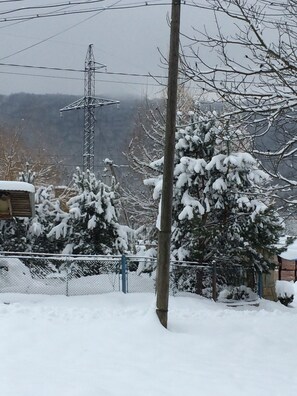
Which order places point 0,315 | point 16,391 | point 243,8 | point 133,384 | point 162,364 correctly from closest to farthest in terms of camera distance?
point 16,391, point 133,384, point 162,364, point 243,8, point 0,315

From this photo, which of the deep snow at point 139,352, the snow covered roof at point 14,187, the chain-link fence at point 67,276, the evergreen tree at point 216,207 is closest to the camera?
the deep snow at point 139,352

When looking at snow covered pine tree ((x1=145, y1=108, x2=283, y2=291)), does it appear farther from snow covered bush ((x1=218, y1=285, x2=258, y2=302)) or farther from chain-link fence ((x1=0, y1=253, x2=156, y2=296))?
chain-link fence ((x1=0, y1=253, x2=156, y2=296))

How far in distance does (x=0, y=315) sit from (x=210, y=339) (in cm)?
395

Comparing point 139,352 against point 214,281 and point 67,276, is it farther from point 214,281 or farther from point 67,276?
point 214,281

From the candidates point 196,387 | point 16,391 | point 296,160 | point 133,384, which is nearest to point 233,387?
point 196,387

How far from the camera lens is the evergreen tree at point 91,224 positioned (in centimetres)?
1806

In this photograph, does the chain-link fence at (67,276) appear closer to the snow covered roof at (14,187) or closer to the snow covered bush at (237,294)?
the snow covered roof at (14,187)

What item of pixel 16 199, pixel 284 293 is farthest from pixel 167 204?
pixel 284 293

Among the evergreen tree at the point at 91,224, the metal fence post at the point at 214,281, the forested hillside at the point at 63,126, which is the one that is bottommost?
the metal fence post at the point at 214,281

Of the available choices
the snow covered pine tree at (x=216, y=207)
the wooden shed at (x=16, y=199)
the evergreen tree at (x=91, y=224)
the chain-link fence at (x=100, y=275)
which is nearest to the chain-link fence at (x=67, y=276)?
the chain-link fence at (x=100, y=275)

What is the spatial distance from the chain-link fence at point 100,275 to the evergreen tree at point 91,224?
6.63ft

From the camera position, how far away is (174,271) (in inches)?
625

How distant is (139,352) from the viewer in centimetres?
750

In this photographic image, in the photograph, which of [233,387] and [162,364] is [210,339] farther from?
[233,387]
